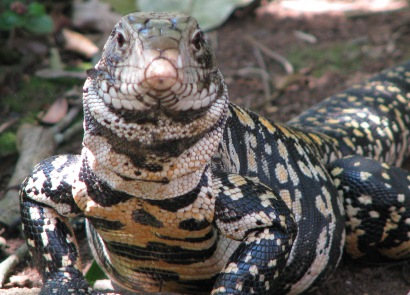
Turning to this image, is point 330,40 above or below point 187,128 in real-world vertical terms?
below

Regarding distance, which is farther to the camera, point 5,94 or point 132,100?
point 5,94

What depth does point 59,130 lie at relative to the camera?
6762 millimetres

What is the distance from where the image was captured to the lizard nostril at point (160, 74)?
9.57 feet

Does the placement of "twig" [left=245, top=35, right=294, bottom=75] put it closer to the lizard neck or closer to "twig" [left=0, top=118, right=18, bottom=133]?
"twig" [left=0, top=118, right=18, bottom=133]

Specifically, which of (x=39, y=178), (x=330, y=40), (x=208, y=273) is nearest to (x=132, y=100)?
(x=39, y=178)

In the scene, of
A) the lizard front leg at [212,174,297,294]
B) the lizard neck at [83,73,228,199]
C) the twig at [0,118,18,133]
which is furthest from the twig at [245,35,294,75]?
the lizard neck at [83,73,228,199]

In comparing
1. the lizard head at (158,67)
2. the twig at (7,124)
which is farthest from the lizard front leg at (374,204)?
the twig at (7,124)

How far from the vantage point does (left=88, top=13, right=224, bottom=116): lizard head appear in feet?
9.70

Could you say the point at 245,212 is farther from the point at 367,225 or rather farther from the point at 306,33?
the point at 306,33

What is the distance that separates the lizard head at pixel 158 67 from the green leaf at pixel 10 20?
14.2 ft

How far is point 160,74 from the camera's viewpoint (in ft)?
9.55

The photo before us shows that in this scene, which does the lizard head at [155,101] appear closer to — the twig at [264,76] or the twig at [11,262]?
the twig at [11,262]

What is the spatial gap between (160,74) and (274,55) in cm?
628

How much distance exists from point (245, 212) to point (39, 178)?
1235 millimetres
